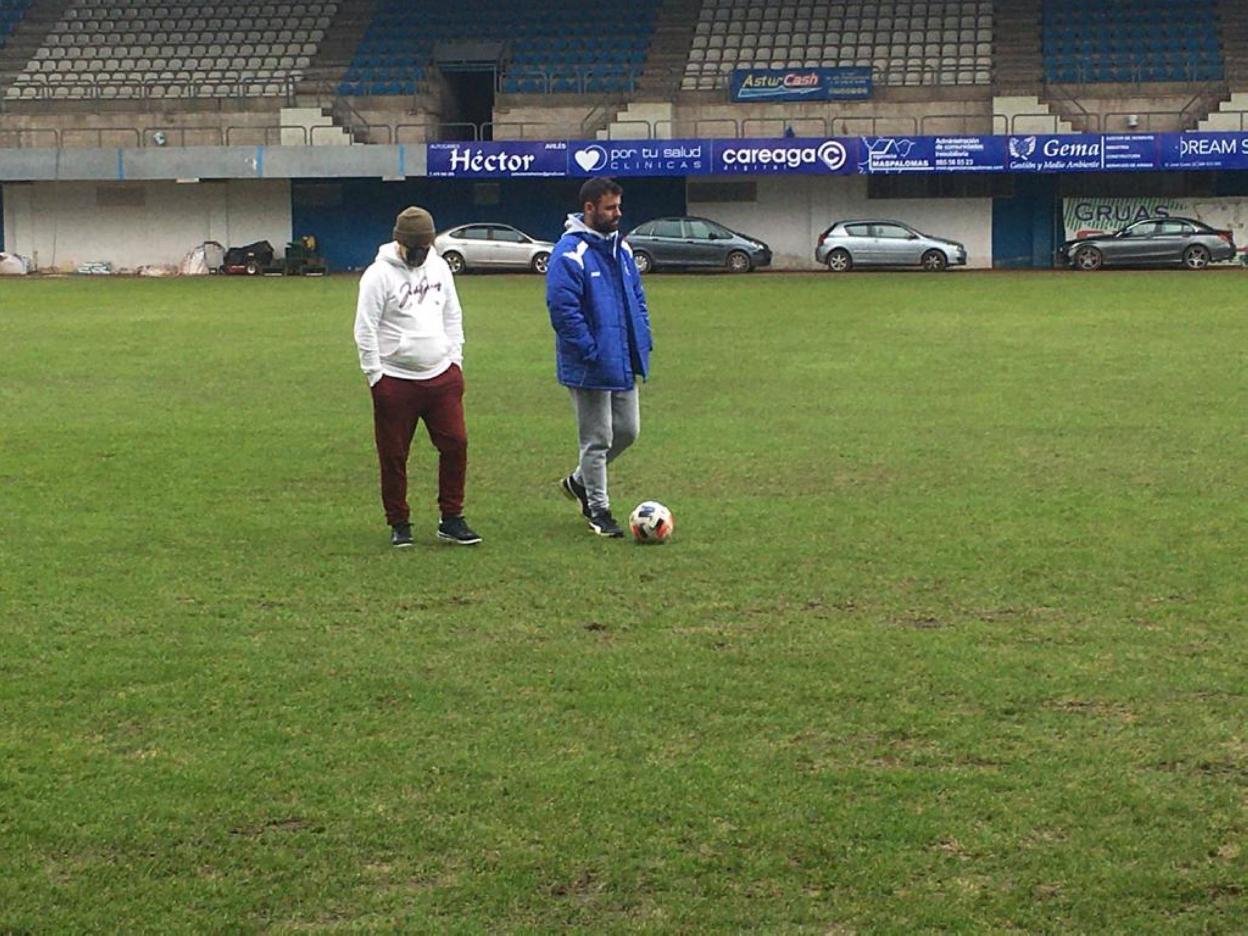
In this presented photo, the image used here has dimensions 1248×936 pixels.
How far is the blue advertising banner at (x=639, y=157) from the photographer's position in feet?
138

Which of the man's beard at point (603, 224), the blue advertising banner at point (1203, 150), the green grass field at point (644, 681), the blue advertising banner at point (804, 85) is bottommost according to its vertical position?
the green grass field at point (644, 681)

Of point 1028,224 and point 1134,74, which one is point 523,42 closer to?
point 1028,224

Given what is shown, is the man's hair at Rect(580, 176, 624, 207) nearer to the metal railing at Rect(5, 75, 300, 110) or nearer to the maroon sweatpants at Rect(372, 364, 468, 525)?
the maroon sweatpants at Rect(372, 364, 468, 525)

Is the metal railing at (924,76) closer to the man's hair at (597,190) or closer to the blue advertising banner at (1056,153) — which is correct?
the blue advertising banner at (1056,153)

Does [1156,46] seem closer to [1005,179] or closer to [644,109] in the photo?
[1005,179]

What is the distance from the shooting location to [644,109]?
44906mm

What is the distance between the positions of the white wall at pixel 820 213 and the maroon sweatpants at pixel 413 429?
1366 inches

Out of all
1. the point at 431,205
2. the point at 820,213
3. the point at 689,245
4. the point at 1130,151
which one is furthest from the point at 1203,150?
the point at 431,205

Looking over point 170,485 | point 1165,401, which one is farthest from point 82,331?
point 1165,401

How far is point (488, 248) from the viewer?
41.1 m

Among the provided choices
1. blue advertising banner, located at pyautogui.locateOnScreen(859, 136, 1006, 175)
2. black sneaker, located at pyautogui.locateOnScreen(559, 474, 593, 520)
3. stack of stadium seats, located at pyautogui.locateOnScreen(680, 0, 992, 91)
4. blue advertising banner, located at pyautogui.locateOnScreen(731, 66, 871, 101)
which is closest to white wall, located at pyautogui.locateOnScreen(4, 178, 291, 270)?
stack of stadium seats, located at pyautogui.locateOnScreen(680, 0, 992, 91)

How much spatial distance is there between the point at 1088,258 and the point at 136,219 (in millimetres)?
24082

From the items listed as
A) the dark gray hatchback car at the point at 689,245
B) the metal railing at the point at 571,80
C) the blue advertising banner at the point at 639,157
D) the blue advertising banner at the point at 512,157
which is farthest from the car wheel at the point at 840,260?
the metal railing at the point at 571,80

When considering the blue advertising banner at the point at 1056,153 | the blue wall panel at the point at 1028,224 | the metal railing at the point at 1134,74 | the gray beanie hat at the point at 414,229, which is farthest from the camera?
the metal railing at the point at 1134,74
